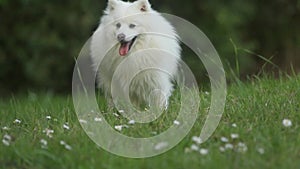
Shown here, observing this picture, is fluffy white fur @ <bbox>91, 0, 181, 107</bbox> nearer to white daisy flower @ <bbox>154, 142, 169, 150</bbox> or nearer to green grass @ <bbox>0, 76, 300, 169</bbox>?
green grass @ <bbox>0, 76, 300, 169</bbox>

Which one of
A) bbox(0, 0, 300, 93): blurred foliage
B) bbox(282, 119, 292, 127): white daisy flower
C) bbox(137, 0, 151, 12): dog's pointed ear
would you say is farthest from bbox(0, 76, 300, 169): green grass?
bbox(0, 0, 300, 93): blurred foliage

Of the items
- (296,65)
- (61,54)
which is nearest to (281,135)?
(61,54)

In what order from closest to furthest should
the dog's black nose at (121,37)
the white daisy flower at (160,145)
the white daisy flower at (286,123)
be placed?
the white daisy flower at (160,145) → the white daisy flower at (286,123) → the dog's black nose at (121,37)

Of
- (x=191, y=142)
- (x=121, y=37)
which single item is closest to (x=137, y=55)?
(x=121, y=37)

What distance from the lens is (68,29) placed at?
434 inches

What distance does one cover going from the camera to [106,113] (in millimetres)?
5199

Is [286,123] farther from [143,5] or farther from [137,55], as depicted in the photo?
[143,5]

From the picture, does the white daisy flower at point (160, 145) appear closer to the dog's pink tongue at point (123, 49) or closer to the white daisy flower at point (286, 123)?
the white daisy flower at point (286, 123)

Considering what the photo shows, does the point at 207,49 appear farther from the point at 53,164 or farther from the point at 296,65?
the point at 53,164

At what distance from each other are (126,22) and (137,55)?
32cm

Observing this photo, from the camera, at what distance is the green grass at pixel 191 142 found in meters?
3.69

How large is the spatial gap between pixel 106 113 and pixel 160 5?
20.5ft

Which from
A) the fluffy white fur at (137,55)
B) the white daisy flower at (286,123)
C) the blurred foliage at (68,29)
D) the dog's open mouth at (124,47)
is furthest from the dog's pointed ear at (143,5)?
the blurred foliage at (68,29)

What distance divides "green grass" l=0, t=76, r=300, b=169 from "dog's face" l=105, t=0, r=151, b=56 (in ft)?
2.72
